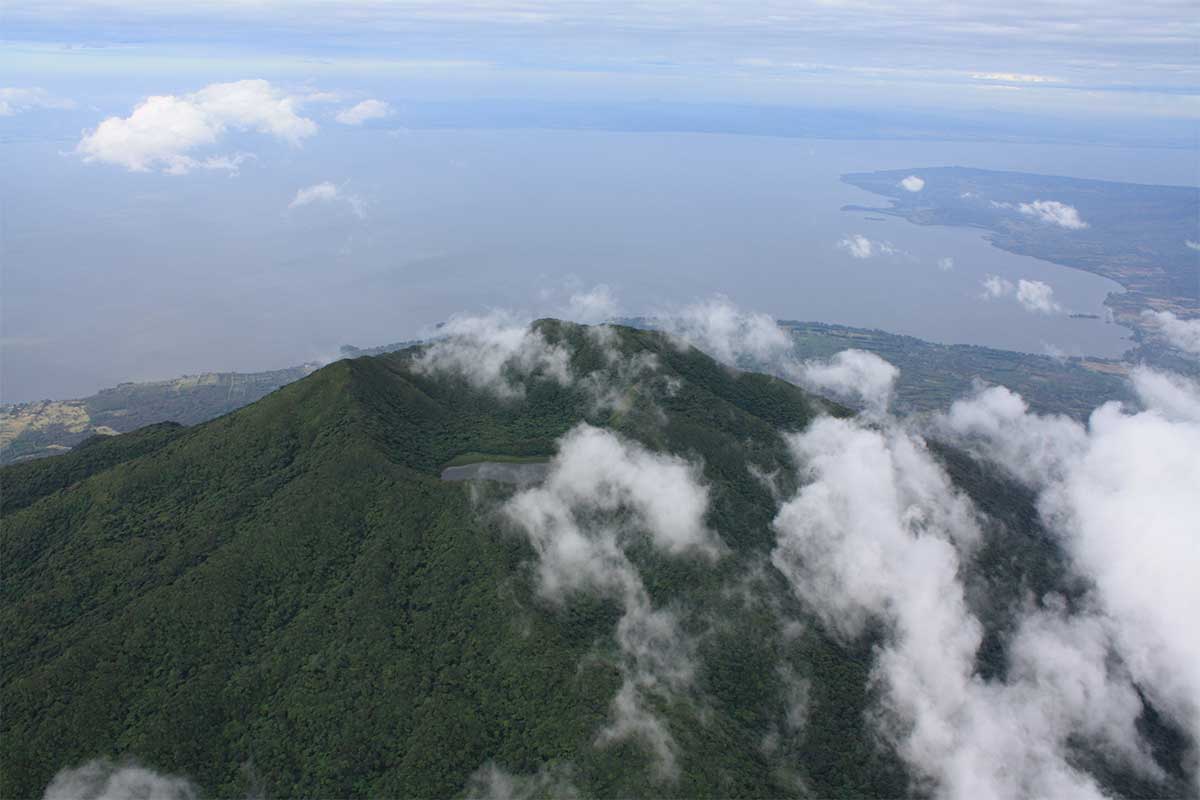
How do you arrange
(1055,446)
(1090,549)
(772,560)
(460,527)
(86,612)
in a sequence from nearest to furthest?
1. (86,612)
2. (460,527)
3. (772,560)
4. (1090,549)
5. (1055,446)

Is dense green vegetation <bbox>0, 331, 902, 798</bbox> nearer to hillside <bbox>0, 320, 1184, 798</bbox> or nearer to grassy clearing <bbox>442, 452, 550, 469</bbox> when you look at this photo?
hillside <bbox>0, 320, 1184, 798</bbox>

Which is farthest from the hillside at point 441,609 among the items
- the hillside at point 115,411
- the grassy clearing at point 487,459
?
the hillside at point 115,411

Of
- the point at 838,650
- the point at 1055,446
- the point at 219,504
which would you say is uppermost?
the point at 219,504

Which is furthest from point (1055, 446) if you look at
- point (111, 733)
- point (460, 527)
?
point (111, 733)

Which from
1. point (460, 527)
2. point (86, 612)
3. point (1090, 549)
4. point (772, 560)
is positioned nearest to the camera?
point (86, 612)

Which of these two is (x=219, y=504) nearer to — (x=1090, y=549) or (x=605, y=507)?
(x=605, y=507)

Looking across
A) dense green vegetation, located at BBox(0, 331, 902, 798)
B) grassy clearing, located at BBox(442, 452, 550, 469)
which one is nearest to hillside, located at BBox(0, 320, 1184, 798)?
dense green vegetation, located at BBox(0, 331, 902, 798)

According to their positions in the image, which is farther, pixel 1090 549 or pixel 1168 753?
pixel 1090 549

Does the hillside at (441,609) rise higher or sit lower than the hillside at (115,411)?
higher

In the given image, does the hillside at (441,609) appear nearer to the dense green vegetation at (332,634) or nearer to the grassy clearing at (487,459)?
the dense green vegetation at (332,634)
